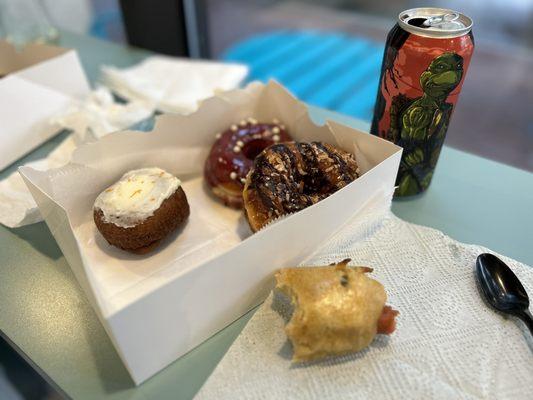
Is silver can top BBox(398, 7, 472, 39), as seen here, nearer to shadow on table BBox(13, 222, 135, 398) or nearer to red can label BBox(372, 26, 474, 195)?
red can label BBox(372, 26, 474, 195)

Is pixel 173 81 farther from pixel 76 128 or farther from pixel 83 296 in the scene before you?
pixel 83 296

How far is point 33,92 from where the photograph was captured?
42.7 inches

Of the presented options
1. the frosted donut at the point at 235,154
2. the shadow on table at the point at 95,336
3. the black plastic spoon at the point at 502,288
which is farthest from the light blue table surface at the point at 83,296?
the frosted donut at the point at 235,154

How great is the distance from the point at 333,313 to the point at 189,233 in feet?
1.27

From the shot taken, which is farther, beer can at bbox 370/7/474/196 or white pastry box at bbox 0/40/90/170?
white pastry box at bbox 0/40/90/170

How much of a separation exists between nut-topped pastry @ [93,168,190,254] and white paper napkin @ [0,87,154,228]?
192mm

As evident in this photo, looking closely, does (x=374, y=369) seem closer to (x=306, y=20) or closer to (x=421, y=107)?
(x=421, y=107)

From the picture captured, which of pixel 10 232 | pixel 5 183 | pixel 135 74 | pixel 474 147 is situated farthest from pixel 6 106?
pixel 474 147

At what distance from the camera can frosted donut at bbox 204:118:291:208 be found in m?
0.90

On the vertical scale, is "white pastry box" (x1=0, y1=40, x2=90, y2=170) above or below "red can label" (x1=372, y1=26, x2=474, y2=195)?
below

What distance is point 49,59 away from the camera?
120 cm

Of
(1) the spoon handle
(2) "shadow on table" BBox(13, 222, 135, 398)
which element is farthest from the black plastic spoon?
(2) "shadow on table" BBox(13, 222, 135, 398)

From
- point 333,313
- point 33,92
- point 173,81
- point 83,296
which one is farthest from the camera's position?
point 173,81

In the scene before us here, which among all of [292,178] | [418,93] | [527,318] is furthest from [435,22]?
[527,318]
